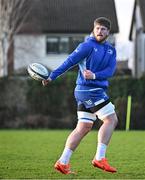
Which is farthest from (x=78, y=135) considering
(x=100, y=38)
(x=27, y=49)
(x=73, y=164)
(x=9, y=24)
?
(x=27, y=49)

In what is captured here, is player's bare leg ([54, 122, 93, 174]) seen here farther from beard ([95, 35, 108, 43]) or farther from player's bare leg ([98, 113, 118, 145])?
beard ([95, 35, 108, 43])

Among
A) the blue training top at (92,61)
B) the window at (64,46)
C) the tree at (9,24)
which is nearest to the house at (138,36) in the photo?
the window at (64,46)

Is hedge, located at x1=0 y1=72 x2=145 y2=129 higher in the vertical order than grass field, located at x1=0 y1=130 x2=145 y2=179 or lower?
lower

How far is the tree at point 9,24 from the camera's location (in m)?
47.9

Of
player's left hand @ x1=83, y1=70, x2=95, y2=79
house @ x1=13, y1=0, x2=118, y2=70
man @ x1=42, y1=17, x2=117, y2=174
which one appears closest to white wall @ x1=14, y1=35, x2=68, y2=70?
house @ x1=13, y1=0, x2=118, y2=70

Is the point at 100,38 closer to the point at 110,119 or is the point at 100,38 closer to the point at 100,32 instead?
the point at 100,32

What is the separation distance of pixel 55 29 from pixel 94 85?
45371mm

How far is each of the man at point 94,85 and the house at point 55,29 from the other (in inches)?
1687

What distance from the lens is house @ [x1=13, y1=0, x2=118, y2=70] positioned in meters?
53.5

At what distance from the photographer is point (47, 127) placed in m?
34.7

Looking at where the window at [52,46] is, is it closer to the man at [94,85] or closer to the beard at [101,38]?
the man at [94,85]

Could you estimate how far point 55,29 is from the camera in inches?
2156

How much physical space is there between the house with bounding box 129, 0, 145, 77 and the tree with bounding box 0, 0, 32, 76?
861 centimetres

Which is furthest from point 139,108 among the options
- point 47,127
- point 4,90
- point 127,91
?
point 4,90
